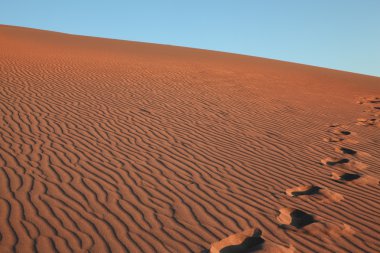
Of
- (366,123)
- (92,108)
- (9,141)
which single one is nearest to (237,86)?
(366,123)

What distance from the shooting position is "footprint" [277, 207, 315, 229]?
167 inches

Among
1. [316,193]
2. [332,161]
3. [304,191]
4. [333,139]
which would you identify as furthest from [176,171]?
[333,139]

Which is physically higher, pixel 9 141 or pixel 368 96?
pixel 368 96

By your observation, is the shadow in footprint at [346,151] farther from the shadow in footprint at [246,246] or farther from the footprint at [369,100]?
the footprint at [369,100]

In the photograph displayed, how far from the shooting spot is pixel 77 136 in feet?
22.6

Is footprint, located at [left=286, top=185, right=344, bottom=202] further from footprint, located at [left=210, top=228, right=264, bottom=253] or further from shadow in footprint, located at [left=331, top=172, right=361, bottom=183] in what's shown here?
footprint, located at [left=210, top=228, right=264, bottom=253]

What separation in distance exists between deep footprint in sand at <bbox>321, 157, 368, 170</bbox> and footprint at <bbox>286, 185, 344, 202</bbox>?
128 cm

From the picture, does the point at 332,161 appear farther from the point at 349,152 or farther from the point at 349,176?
the point at 349,152

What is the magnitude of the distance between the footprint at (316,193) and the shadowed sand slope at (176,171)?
17mm

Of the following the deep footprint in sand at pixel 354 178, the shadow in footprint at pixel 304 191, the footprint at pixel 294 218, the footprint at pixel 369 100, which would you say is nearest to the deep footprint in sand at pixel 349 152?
the deep footprint in sand at pixel 354 178

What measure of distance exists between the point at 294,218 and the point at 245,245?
0.97 m

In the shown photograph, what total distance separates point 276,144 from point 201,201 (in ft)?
10.7

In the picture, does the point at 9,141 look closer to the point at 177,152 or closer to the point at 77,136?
the point at 77,136

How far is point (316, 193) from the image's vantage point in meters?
5.18
